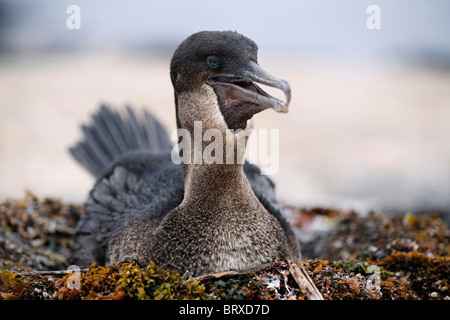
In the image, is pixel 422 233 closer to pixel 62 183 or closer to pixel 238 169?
pixel 238 169

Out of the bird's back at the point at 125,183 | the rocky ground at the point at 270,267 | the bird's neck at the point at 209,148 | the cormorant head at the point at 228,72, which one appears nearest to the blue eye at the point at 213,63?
the cormorant head at the point at 228,72

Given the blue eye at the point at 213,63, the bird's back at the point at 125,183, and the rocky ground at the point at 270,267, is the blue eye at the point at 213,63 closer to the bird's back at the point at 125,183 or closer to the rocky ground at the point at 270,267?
the bird's back at the point at 125,183

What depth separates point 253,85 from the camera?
12.5ft

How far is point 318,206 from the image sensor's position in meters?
8.35

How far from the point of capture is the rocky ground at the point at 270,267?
3.54 meters

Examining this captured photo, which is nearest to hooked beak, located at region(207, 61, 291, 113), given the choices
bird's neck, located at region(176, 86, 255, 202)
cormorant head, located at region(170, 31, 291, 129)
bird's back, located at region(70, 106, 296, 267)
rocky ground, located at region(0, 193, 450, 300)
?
cormorant head, located at region(170, 31, 291, 129)

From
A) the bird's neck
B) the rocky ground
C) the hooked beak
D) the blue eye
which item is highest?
the blue eye

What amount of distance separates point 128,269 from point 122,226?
1201 millimetres

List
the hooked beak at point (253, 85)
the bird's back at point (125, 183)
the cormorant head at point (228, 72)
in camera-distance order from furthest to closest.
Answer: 1. the bird's back at point (125, 183)
2. the cormorant head at point (228, 72)
3. the hooked beak at point (253, 85)

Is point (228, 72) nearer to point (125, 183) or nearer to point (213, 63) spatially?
point (213, 63)

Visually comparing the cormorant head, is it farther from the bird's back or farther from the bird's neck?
the bird's back

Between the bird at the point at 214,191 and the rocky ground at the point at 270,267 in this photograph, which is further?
the bird at the point at 214,191

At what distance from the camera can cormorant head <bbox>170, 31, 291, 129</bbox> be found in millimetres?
3686
